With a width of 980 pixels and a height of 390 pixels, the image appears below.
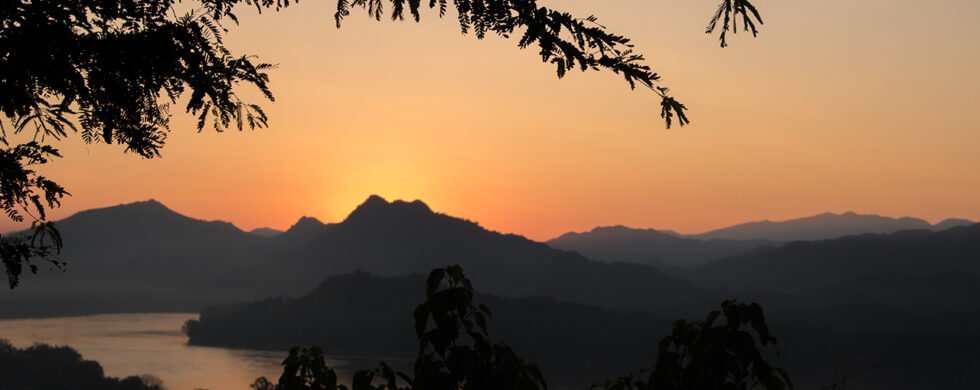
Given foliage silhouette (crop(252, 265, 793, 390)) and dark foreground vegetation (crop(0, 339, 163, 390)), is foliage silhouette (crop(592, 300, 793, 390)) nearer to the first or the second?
foliage silhouette (crop(252, 265, 793, 390))

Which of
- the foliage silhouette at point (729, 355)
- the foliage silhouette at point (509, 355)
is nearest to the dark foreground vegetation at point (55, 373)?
the foliage silhouette at point (509, 355)

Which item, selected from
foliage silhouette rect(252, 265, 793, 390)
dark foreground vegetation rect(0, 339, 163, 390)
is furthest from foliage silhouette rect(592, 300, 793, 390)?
dark foreground vegetation rect(0, 339, 163, 390)

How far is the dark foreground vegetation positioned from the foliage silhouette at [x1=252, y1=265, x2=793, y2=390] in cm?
12291

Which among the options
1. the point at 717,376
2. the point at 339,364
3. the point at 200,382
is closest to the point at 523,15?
the point at 717,376

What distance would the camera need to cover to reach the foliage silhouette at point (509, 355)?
A: 3920mm

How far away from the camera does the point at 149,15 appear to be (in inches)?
215

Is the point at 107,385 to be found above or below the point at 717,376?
below

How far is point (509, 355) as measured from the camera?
413 cm

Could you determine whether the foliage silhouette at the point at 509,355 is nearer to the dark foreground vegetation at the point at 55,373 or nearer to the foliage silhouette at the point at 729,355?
the foliage silhouette at the point at 729,355

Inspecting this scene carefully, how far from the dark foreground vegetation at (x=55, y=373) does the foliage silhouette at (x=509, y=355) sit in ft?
403

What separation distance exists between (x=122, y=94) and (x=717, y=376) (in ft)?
15.1

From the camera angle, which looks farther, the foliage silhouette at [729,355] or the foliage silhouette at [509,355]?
the foliage silhouette at [729,355]

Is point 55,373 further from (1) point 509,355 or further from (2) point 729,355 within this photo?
(2) point 729,355

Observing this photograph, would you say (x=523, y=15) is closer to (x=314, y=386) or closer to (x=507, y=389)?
(x=507, y=389)
